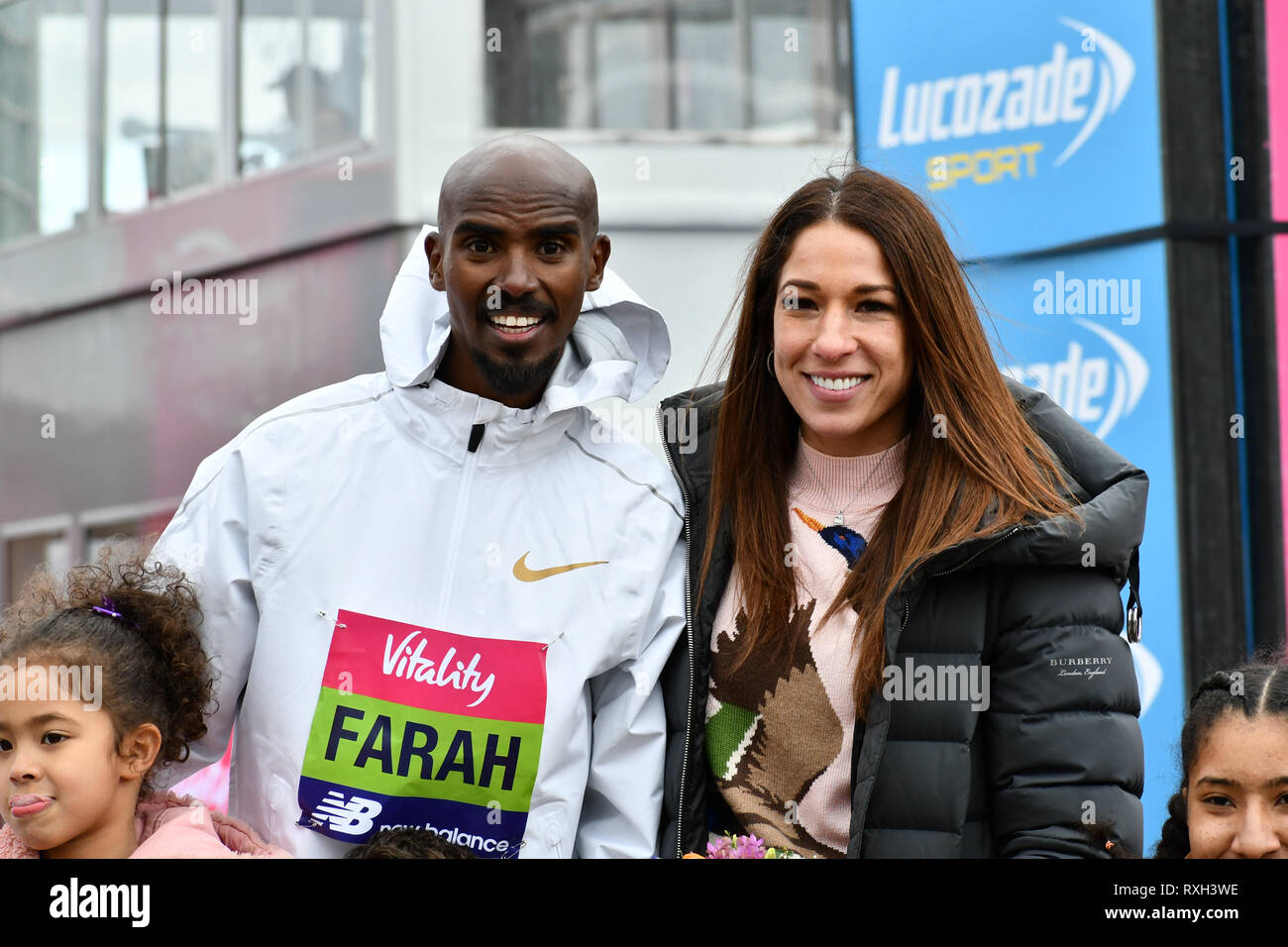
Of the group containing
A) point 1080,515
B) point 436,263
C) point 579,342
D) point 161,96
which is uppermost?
point 161,96

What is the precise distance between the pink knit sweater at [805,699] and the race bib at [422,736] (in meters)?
0.36

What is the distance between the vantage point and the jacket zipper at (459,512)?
3.01m

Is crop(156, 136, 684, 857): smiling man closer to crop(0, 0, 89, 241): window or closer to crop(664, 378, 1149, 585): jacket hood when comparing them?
crop(664, 378, 1149, 585): jacket hood

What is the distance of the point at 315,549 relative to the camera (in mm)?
3004

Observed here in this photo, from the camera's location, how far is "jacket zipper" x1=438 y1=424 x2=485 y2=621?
3.01 meters

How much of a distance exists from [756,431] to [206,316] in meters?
7.12

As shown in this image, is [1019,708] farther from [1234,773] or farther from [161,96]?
[161,96]

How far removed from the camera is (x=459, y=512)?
3.06 metres

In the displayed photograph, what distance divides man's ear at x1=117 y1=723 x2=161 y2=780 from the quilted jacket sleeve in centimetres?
151

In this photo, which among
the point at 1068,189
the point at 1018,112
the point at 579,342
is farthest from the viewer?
the point at 1018,112

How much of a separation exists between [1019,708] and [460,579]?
106 centimetres

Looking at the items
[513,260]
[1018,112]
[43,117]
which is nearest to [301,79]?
[43,117]
